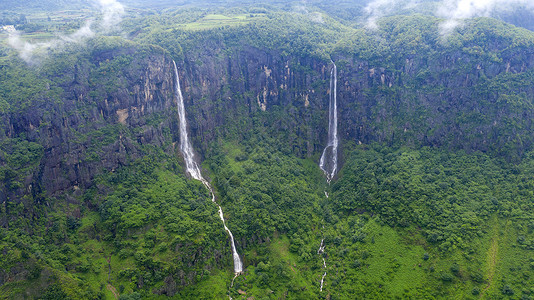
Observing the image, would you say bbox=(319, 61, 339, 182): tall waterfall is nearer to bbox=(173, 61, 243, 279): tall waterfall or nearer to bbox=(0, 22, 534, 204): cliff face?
bbox=(0, 22, 534, 204): cliff face

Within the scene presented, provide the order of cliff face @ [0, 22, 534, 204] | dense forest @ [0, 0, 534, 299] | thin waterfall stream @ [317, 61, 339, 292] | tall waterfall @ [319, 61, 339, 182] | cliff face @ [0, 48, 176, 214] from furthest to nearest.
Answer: tall waterfall @ [319, 61, 339, 182] → thin waterfall stream @ [317, 61, 339, 292] → cliff face @ [0, 22, 534, 204] → cliff face @ [0, 48, 176, 214] → dense forest @ [0, 0, 534, 299]

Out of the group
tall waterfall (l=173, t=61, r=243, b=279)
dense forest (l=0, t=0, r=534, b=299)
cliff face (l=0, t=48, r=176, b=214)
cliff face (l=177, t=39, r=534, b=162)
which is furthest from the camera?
tall waterfall (l=173, t=61, r=243, b=279)

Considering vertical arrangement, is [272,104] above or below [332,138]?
above

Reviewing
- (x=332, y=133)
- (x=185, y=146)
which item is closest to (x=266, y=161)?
(x=185, y=146)

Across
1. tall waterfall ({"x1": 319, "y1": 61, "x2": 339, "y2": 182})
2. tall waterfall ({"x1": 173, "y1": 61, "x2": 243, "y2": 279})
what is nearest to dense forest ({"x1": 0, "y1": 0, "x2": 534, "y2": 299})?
tall waterfall ({"x1": 319, "y1": 61, "x2": 339, "y2": 182})

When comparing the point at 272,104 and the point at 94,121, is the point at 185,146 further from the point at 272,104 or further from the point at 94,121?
the point at 272,104

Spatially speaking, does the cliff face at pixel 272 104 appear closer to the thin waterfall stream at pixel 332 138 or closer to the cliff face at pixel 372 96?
the cliff face at pixel 372 96

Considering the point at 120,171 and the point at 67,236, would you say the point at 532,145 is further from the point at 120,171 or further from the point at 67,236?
the point at 67,236

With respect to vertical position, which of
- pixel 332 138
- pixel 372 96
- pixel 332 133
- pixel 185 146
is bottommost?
pixel 332 138

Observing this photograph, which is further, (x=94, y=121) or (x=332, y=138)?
(x=332, y=138)
